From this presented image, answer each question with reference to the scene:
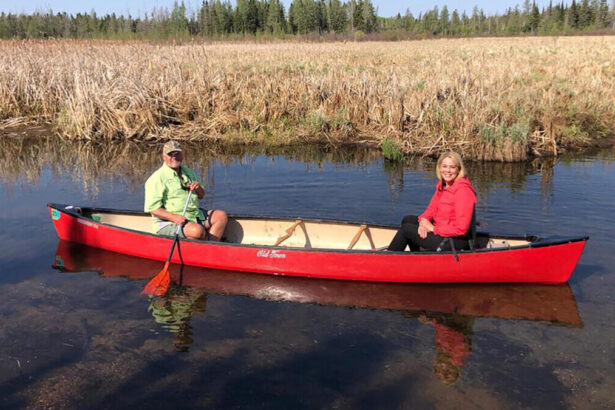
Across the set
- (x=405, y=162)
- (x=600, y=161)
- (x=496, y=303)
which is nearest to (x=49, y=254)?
(x=496, y=303)

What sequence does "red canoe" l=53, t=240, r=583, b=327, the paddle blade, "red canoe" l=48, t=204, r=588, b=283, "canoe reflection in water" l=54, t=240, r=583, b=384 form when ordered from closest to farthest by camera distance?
1. "canoe reflection in water" l=54, t=240, r=583, b=384
2. "red canoe" l=53, t=240, r=583, b=327
3. "red canoe" l=48, t=204, r=588, b=283
4. the paddle blade

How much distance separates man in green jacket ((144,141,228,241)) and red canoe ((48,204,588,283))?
19 cm

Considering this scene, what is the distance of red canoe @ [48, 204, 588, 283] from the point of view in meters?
6.35

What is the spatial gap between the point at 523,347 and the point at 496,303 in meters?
0.96

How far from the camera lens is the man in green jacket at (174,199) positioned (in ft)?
22.9

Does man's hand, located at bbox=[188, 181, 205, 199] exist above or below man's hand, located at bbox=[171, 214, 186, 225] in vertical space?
above

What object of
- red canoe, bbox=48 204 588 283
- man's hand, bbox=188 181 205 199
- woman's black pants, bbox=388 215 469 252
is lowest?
red canoe, bbox=48 204 588 283

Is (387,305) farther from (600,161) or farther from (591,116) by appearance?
(591,116)

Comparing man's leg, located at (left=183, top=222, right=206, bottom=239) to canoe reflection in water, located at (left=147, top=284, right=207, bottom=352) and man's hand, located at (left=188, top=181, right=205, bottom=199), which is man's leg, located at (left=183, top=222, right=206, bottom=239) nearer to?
man's hand, located at (left=188, top=181, right=205, bottom=199)

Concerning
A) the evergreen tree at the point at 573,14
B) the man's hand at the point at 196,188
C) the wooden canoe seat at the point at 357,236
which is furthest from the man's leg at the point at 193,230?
the evergreen tree at the point at 573,14

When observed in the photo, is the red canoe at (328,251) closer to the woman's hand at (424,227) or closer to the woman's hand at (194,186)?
the woman's hand at (424,227)

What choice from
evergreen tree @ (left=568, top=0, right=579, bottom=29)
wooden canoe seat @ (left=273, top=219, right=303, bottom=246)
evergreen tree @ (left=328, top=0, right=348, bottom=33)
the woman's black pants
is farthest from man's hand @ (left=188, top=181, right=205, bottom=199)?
evergreen tree @ (left=568, top=0, right=579, bottom=29)

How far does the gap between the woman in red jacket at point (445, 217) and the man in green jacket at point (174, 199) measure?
7.54 ft

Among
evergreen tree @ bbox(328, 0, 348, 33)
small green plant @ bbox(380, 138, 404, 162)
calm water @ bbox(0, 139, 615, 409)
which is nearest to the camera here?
calm water @ bbox(0, 139, 615, 409)
